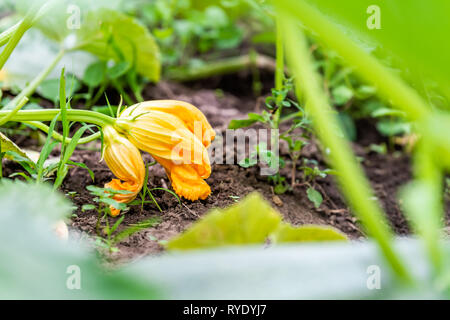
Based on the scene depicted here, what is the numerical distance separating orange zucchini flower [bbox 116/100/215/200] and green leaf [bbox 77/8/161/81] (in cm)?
66

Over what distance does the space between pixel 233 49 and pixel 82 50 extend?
106cm

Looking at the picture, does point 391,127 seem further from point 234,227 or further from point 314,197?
point 234,227

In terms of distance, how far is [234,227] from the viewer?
0.72 meters

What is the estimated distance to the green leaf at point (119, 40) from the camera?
1615 mm

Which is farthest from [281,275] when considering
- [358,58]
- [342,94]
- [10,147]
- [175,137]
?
[342,94]

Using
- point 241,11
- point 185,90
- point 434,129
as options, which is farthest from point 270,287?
point 241,11

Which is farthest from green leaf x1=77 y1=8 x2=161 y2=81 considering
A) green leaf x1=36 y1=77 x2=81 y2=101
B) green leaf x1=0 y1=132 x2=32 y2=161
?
green leaf x1=0 y1=132 x2=32 y2=161

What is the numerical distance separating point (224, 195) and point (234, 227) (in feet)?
1.47

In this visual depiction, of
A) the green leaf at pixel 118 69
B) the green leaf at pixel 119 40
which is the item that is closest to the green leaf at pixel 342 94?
A: the green leaf at pixel 119 40

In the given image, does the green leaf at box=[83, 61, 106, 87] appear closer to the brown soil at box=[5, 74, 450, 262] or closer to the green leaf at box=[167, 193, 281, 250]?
the brown soil at box=[5, 74, 450, 262]

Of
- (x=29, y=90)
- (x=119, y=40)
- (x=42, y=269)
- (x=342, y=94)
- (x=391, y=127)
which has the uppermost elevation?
(x=119, y=40)

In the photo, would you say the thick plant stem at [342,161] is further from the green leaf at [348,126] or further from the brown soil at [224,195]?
the green leaf at [348,126]
